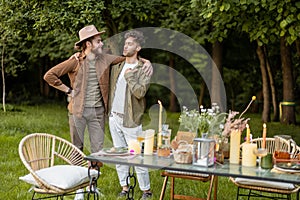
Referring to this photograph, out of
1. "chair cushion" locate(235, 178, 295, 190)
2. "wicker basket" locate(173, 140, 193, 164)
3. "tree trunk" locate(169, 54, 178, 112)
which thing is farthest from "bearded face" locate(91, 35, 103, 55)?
"tree trunk" locate(169, 54, 178, 112)

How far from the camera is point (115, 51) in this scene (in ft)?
24.0

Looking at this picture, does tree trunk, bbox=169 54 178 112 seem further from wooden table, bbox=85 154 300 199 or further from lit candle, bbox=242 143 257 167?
lit candle, bbox=242 143 257 167

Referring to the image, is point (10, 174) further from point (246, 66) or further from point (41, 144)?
point (246, 66)

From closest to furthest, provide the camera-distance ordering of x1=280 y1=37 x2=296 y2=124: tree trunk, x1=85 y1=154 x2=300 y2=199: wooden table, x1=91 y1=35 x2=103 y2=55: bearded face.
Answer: x1=85 y1=154 x2=300 y2=199: wooden table < x1=91 y1=35 x2=103 y2=55: bearded face < x1=280 y1=37 x2=296 y2=124: tree trunk

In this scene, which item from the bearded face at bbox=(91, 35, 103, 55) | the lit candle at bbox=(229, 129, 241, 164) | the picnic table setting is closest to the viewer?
the picnic table setting

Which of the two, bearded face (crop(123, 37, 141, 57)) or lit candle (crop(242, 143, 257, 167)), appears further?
bearded face (crop(123, 37, 141, 57))

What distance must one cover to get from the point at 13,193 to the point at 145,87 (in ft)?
5.40

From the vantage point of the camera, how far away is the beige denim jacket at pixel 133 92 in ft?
13.4

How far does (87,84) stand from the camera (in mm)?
4191

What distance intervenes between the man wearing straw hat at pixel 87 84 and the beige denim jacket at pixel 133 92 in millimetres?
74

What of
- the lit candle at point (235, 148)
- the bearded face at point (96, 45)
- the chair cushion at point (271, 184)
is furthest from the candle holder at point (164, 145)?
the bearded face at point (96, 45)

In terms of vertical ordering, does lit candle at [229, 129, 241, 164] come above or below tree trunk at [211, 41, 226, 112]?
below

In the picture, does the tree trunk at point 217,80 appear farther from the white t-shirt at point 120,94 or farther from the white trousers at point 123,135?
the white t-shirt at point 120,94

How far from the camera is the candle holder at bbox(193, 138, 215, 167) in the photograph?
10.0 feet
